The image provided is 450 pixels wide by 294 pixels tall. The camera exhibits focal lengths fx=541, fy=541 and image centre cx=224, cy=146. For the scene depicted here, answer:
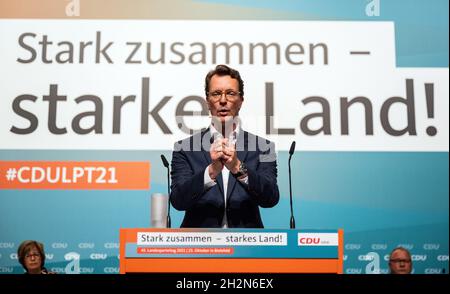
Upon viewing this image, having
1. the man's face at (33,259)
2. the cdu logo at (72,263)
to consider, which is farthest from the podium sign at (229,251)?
the man's face at (33,259)

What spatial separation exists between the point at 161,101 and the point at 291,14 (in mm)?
800

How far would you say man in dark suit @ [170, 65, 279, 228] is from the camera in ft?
8.46

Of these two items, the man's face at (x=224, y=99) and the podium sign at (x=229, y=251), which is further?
the man's face at (x=224, y=99)

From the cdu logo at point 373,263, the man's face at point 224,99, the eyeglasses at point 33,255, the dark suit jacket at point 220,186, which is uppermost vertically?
the man's face at point 224,99

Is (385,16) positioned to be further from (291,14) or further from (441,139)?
(441,139)

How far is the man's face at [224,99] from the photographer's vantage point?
266cm

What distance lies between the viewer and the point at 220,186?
102 inches

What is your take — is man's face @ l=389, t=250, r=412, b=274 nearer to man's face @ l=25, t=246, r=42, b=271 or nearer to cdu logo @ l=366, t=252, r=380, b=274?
cdu logo @ l=366, t=252, r=380, b=274

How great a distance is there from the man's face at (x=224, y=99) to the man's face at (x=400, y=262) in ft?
3.33

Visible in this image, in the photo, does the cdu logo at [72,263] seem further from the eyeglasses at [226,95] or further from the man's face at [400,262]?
the man's face at [400,262]

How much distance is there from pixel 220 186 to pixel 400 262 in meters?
0.92

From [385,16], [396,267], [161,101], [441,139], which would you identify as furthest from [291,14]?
[396,267]

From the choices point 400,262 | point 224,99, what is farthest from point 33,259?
point 400,262

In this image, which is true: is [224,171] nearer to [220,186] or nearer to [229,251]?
[220,186]
